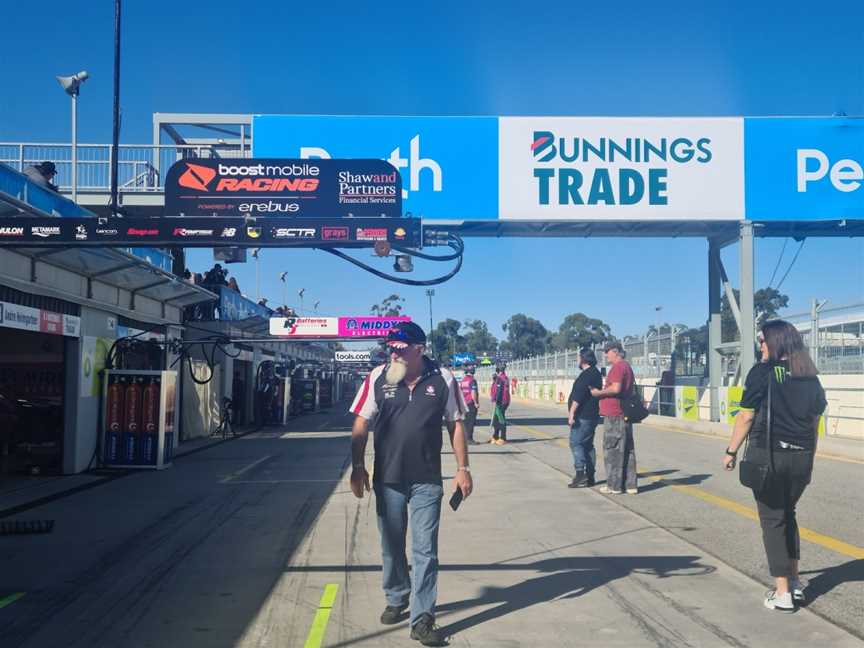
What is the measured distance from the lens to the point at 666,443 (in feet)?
68.9

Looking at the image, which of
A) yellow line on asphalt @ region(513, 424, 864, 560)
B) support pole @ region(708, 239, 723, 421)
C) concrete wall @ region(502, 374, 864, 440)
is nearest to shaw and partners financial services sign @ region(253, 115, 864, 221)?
support pole @ region(708, 239, 723, 421)

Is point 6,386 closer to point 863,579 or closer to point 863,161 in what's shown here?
point 863,579

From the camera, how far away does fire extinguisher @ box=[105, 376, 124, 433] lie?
600 inches

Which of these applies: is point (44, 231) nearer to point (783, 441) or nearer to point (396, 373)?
point (396, 373)

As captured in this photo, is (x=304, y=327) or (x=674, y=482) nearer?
(x=674, y=482)

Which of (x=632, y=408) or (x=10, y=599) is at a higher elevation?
(x=632, y=408)

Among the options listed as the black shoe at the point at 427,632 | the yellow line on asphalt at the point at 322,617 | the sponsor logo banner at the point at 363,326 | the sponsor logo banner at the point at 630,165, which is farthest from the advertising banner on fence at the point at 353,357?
the black shoe at the point at 427,632

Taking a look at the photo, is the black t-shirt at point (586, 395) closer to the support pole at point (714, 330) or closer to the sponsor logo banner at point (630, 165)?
the sponsor logo banner at point (630, 165)

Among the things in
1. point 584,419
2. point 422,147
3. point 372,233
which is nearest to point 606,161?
point 422,147

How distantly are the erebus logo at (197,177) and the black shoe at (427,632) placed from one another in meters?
7.34

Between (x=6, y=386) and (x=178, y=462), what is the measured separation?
3.46m

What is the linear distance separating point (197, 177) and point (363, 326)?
19307 mm

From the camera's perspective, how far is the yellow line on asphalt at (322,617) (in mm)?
5143

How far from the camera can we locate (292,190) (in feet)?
34.5
